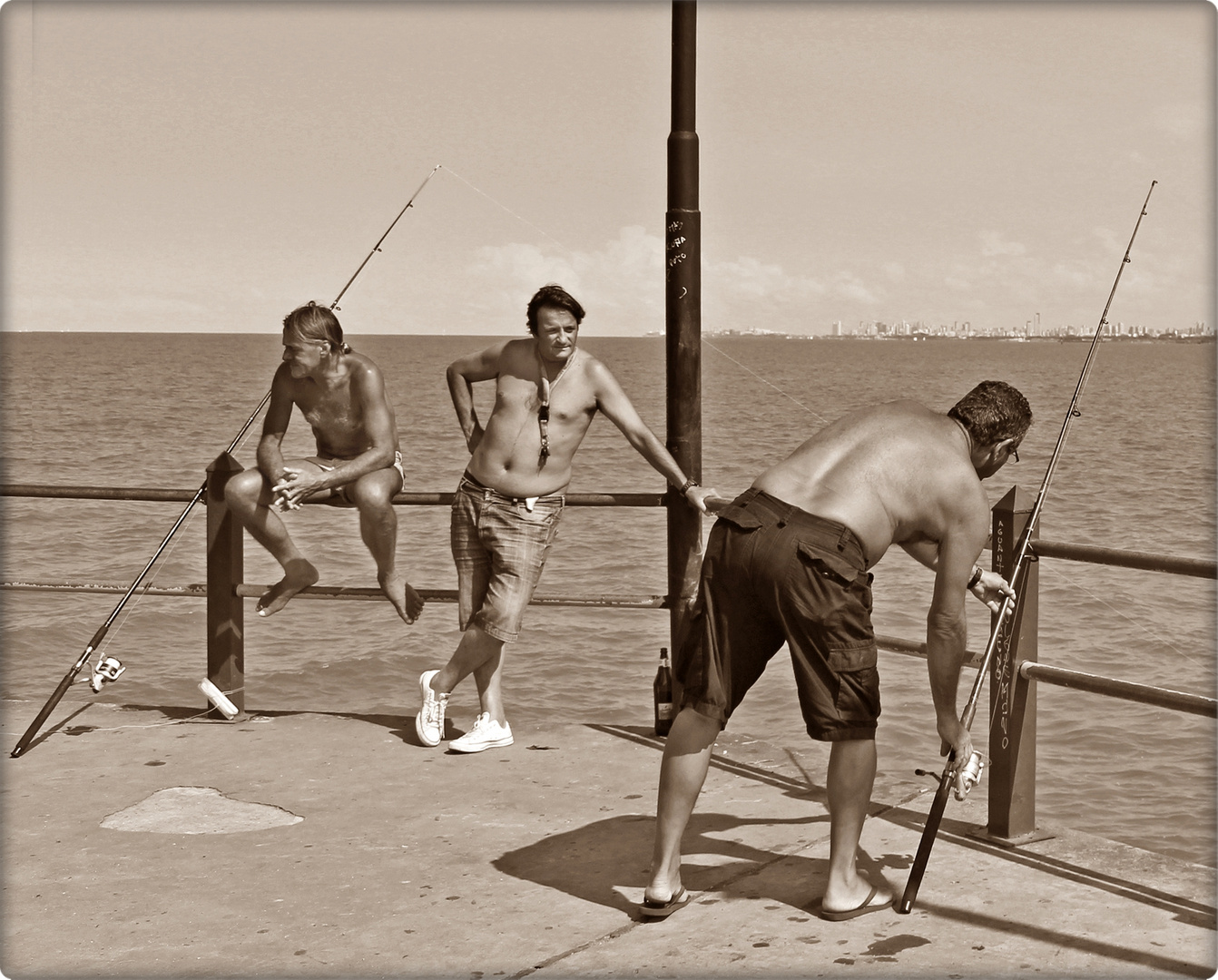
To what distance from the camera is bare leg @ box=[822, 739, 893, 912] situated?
3.96m

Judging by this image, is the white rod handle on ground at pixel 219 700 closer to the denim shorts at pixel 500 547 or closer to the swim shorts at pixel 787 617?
the denim shorts at pixel 500 547

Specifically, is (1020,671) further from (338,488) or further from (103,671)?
(103,671)

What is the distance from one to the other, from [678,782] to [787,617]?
56 cm

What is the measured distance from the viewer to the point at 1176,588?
17.9 metres

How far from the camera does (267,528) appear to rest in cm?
604

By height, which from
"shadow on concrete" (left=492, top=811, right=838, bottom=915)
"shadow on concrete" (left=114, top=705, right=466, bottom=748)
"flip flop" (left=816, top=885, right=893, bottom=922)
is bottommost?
"shadow on concrete" (left=114, top=705, right=466, bottom=748)

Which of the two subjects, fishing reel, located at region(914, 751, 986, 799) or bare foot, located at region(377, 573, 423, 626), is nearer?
fishing reel, located at region(914, 751, 986, 799)

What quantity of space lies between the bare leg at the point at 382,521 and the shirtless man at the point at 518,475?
389 millimetres

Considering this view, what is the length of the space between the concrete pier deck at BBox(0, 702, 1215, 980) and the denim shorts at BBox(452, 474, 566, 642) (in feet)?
1.86

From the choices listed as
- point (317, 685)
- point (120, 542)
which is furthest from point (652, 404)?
point (317, 685)

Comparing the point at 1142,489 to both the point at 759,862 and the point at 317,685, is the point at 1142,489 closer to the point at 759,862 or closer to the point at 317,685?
the point at 317,685

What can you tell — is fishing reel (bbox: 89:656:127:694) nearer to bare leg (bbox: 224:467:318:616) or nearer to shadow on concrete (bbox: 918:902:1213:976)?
bare leg (bbox: 224:467:318:616)

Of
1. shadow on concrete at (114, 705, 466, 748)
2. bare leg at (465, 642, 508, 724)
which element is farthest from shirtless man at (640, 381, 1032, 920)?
shadow on concrete at (114, 705, 466, 748)

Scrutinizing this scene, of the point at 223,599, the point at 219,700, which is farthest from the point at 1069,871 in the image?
the point at 223,599
